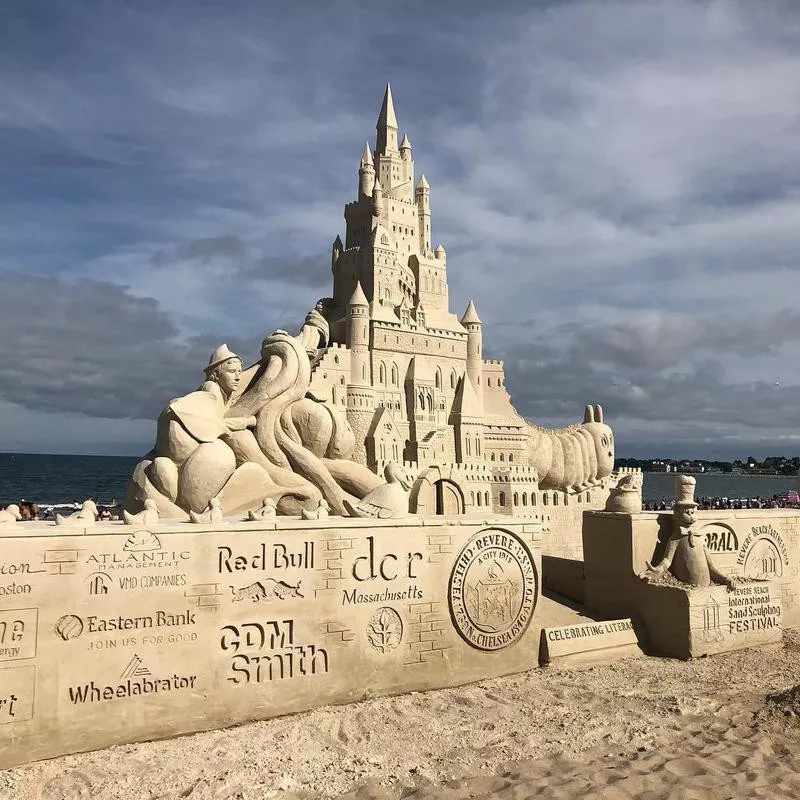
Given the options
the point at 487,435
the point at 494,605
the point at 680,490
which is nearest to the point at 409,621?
the point at 494,605

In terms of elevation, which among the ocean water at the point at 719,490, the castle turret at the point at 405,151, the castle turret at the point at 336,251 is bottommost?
the ocean water at the point at 719,490

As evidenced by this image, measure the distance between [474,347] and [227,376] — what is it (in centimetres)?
2544

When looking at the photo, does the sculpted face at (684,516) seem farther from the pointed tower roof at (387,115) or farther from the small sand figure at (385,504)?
the pointed tower roof at (387,115)

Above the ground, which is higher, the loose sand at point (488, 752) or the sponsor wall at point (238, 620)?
the sponsor wall at point (238, 620)

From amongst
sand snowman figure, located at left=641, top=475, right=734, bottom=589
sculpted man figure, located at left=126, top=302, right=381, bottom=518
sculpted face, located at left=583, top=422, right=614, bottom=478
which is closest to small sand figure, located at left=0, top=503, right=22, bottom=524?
sculpted man figure, located at left=126, top=302, right=381, bottom=518

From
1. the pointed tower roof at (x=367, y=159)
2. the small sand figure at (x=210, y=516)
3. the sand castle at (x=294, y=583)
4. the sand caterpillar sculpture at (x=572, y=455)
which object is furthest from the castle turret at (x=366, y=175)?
the small sand figure at (x=210, y=516)

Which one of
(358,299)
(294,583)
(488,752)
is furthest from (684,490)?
(358,299)

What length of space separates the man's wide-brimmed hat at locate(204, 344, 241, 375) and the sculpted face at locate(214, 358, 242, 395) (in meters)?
0.05

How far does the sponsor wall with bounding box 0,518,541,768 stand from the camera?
5.43 m

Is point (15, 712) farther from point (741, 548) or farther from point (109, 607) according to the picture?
point (741, 548)

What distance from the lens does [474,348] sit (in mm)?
33812

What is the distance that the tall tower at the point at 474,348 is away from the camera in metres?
33.3

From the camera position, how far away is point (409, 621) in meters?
7.12

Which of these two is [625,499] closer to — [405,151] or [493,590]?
[493,590]
